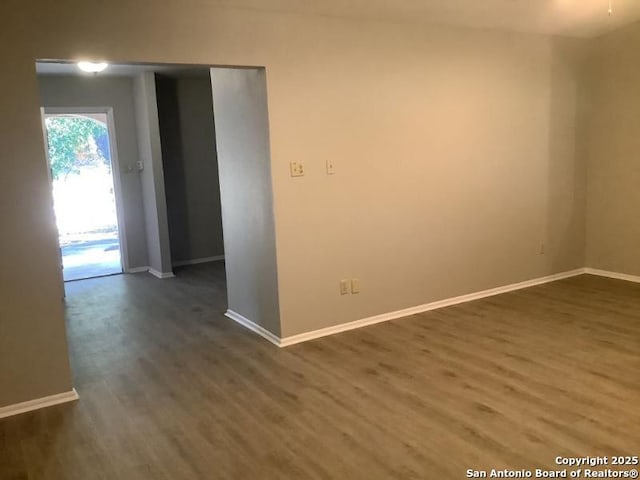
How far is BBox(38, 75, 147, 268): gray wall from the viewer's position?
643 cm

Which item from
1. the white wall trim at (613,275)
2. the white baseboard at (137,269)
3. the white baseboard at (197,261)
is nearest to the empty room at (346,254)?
the white wall trim at (613,275)

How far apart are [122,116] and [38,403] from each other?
14.7 feet

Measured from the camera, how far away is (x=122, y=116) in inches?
270

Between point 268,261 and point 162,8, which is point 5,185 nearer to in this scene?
point 162,8

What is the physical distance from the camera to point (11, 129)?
9.85 ft

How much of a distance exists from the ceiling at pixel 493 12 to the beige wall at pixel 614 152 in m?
0.27

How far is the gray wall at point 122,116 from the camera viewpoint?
6434mm

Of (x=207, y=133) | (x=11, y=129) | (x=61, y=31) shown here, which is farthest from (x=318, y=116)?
(x=207, y=133)

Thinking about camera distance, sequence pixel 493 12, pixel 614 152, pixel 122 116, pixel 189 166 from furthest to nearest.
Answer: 1. pixel 189 166
2. pixel 122 116
3. pixel 614 152
4. pixel 493 12

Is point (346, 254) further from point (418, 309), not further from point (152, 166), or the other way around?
point (152, 166)

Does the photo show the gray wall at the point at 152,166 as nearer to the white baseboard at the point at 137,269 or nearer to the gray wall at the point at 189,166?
the white baseboard at the point at 137,269

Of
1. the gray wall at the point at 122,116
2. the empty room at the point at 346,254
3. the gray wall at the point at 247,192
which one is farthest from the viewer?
the gray wall at the point at 122,116

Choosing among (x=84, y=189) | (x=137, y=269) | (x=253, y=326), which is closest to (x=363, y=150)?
(x=253, y=326)

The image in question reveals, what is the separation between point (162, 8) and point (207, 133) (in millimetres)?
4141
